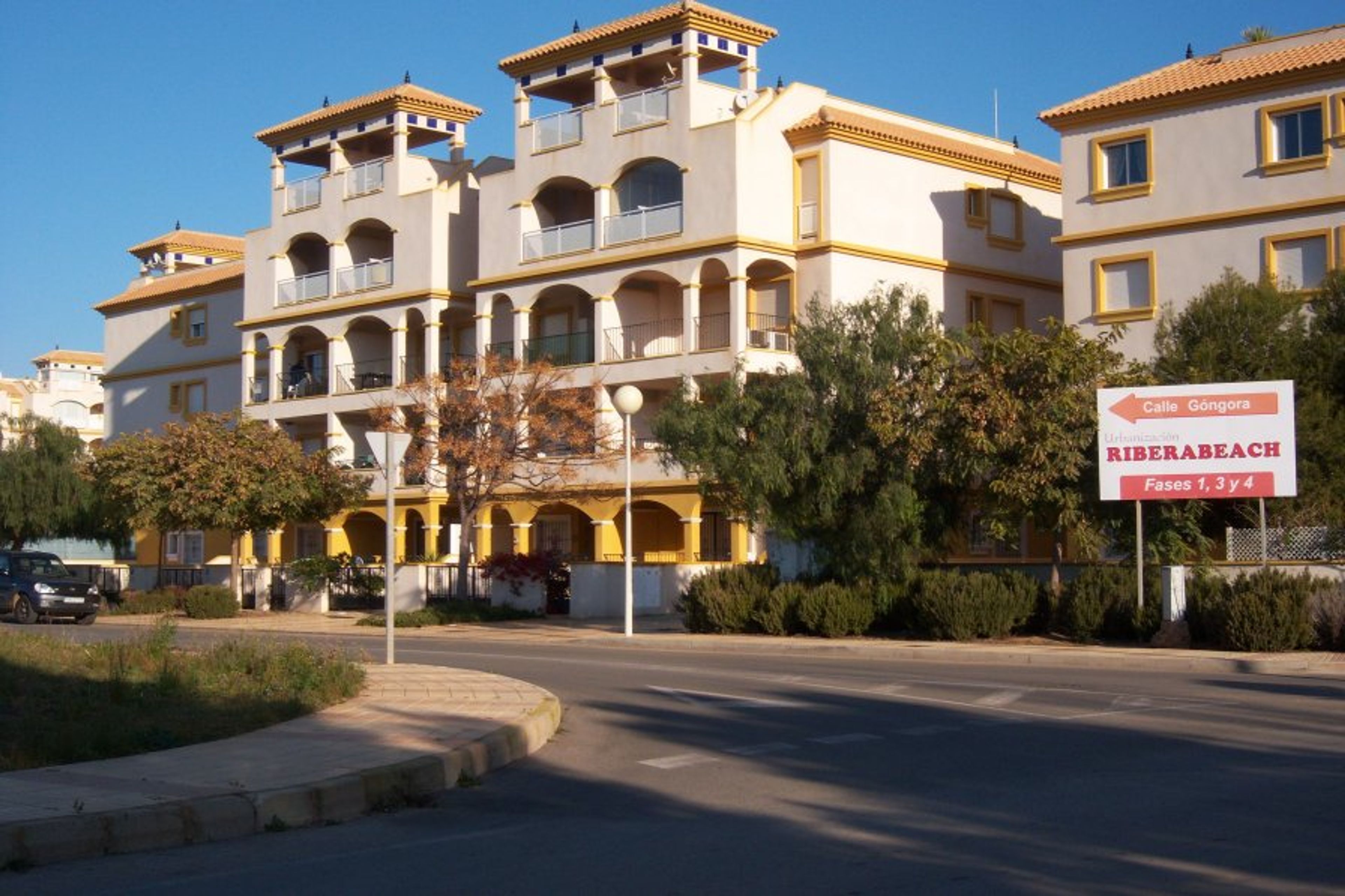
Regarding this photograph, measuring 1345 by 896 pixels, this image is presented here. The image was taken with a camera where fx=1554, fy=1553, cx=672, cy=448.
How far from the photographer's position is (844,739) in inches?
549

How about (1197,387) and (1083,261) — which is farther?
(1083,261)

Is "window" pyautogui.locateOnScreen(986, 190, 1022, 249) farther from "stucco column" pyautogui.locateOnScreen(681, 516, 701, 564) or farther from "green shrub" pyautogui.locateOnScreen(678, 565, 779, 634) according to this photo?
"green shrub" pyautogui.locateOnScreen(678, 565, 779, 634)

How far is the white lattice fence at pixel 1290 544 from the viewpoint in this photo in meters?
25.6

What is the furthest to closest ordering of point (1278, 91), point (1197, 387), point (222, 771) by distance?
point (1278, 91) < point (1197, 387) < point (222, 771)

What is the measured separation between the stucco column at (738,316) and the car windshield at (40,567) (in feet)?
57.2

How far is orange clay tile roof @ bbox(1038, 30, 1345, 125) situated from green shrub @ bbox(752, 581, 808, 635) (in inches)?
692

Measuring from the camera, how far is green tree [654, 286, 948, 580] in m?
27.5

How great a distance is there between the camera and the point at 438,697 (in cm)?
1584

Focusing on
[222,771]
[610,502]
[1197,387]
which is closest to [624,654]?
[1197,387]

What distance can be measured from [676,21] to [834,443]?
59.8ft

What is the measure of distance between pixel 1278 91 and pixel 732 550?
1781 cm

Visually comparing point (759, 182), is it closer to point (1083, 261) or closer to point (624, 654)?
point (1083, 261)

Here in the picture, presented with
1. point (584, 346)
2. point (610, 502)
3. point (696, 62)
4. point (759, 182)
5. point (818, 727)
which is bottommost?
point (818, 727)

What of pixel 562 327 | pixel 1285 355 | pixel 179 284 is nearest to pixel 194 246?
pixel 179 284
